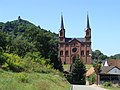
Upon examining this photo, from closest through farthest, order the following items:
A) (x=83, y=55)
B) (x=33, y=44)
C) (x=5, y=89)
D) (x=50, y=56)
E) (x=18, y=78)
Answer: (x=5, y=89), (x=18, y=78), (x=33, y=44), (x=50, y=56), (x=83, y=55)

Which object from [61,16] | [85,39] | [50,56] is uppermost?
[61,16]

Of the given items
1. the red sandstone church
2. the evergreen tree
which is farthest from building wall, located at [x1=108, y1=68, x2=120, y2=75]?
the red sandstone church

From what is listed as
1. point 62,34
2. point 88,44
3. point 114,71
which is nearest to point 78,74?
point 114,71

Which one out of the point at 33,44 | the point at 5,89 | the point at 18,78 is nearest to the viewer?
the point at 5,89

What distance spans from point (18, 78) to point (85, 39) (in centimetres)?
13024

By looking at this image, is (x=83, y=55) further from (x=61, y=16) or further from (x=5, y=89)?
(x=5, y=89)

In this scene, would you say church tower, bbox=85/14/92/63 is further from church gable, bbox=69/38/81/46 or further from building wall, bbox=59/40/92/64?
church gable, bbox=69/38/81/46

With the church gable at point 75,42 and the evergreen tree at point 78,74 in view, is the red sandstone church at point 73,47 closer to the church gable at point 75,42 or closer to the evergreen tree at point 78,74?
the church gable at point 75,42

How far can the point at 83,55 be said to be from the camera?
493ft

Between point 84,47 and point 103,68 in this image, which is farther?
point 84,47

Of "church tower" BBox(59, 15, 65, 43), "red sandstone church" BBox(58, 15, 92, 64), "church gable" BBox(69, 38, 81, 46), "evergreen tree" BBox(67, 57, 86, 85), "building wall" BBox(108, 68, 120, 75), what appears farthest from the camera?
A: "church tower" BBox(59, 15, 65, 43)

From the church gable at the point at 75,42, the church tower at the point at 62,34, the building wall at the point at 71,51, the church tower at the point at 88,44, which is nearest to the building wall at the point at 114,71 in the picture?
the church tower at the point at 88,44

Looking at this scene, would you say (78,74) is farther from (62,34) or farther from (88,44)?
(62,34)

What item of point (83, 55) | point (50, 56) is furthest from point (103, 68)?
point (83, 55)
